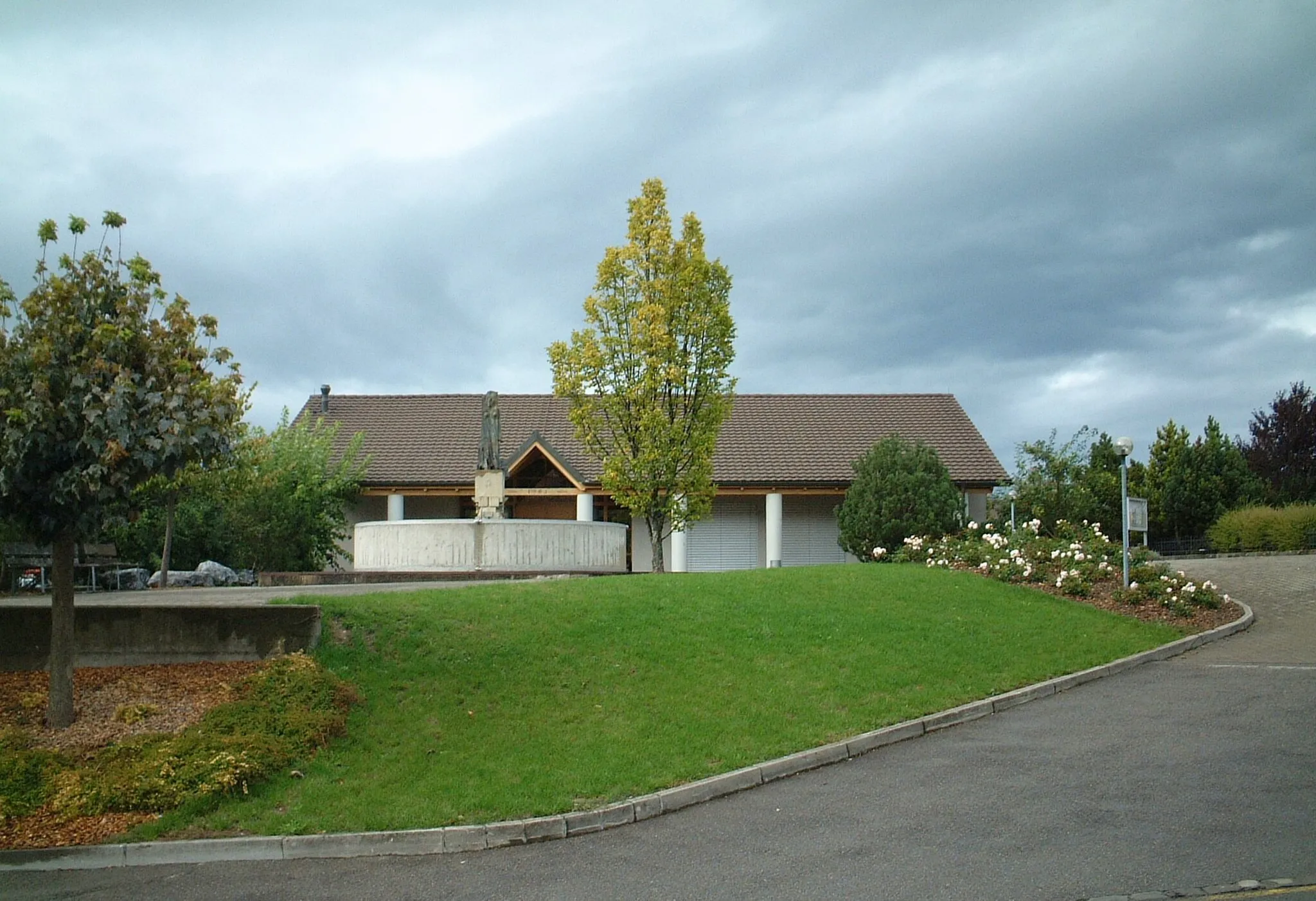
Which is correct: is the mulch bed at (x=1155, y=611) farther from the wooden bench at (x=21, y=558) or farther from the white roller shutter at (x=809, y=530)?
the wooden bench at (x=21, y=558)

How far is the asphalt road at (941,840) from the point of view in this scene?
7266 mm

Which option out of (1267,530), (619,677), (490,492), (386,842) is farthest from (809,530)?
(386,842)

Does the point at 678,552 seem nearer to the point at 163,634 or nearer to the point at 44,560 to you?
the point at 44,560

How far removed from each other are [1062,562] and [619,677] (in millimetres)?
12237

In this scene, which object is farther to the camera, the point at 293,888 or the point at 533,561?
the point at 533,561

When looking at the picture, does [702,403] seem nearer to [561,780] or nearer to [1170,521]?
[561,780]

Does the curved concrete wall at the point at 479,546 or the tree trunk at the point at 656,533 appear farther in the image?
the tree trunk at the point at 656,533

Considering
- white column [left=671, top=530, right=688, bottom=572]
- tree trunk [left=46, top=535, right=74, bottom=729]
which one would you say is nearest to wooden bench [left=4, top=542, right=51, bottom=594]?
tree trunk [left=46, top=535, right=74, bottom=729]

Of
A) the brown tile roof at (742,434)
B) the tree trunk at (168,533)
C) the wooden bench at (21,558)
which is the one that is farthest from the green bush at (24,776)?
the brown tile roof at (742,434)

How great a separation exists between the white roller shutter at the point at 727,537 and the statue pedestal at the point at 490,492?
1048 cm

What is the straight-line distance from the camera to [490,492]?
81.3ft

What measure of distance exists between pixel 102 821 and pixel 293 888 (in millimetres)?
2210

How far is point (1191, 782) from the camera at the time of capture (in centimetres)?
926

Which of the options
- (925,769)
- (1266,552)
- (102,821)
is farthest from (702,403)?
(1266,552)
